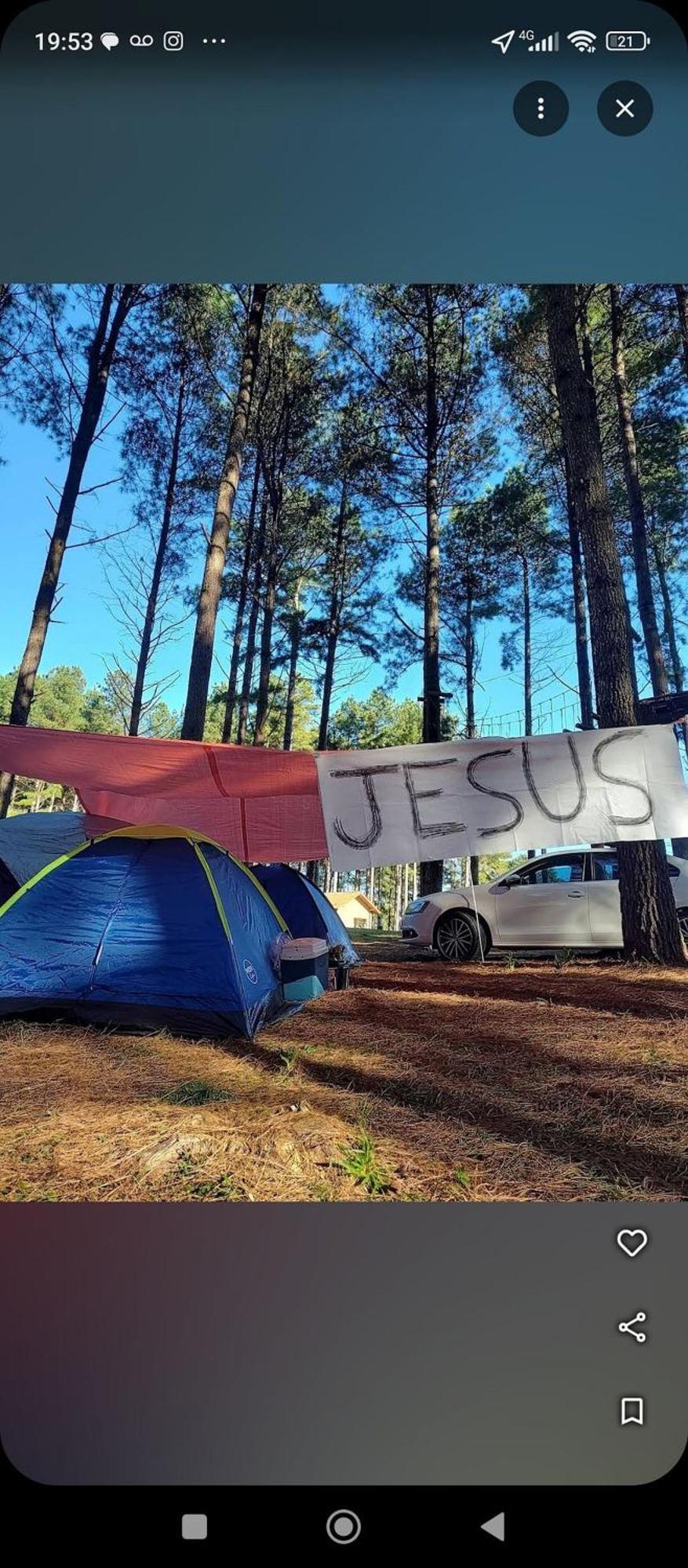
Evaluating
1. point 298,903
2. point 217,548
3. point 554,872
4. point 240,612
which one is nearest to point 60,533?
point 217,548

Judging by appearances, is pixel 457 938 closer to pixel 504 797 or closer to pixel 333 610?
pixel 504 797

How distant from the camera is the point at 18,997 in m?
4.06

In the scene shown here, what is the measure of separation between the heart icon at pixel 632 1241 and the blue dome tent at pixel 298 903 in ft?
17.0

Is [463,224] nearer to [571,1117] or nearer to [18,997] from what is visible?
[571,1117]

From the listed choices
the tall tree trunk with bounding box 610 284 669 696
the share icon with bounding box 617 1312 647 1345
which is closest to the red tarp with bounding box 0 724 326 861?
the share icon with bounding box 617 1312 647 1345

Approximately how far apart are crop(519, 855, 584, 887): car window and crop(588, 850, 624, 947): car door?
0.20 meters

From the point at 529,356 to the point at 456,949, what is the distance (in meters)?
7.78

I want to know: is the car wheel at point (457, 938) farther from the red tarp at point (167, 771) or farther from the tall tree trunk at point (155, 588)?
the tall tree trunk at point (155, 588)

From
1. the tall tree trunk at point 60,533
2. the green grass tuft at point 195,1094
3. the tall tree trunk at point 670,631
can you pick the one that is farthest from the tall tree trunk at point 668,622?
the green grass tuft at point 195,1094

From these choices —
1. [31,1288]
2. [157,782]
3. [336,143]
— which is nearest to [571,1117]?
[31,1288]

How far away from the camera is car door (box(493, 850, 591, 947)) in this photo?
7.69 m

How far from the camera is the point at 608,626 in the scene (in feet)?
19.3
